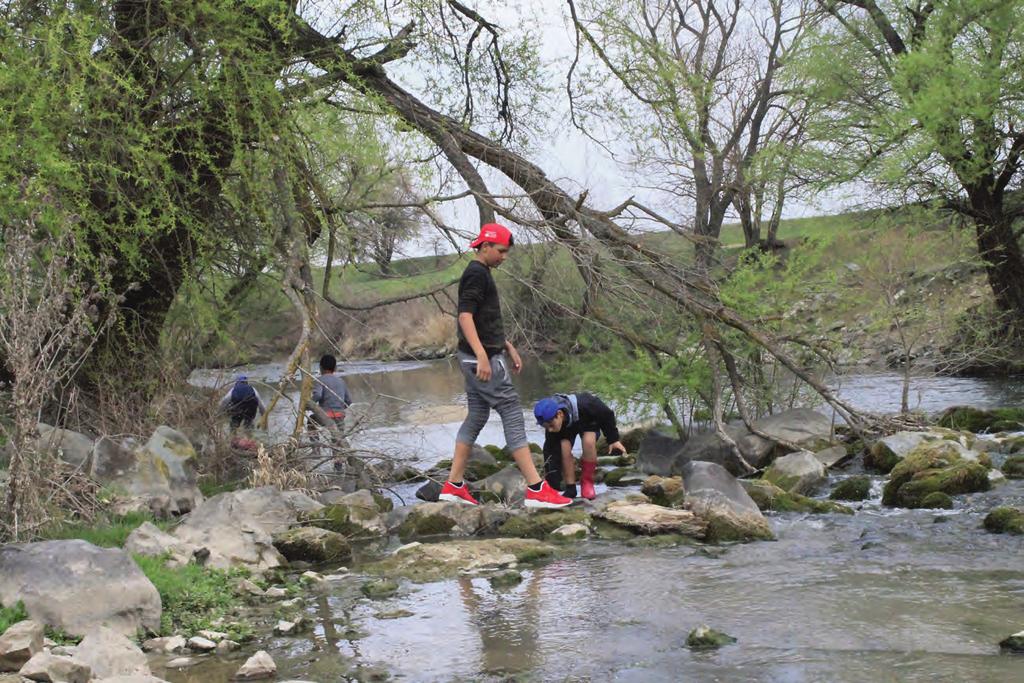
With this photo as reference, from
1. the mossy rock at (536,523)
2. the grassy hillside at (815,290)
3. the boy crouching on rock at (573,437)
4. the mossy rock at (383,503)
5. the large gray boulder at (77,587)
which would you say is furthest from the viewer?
the grassy hillside at (815,290)

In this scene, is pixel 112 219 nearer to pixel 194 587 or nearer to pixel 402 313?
pixel 194 587

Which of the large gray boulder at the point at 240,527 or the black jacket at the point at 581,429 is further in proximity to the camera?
the black jacket at the point at 581,429

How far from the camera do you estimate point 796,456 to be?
10898mm

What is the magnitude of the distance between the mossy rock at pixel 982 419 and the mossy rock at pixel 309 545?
8746 millimetres

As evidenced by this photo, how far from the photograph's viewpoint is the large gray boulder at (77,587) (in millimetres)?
5539

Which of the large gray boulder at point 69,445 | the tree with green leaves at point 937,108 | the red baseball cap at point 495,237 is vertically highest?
the tree with green leaves at point 937,108

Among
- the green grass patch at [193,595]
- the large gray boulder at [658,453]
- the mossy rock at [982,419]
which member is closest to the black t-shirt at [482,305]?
the green grass patch at [193,595]

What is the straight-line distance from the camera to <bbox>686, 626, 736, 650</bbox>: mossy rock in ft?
17.6

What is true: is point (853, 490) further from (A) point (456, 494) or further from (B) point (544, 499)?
(A) point (456, 494)

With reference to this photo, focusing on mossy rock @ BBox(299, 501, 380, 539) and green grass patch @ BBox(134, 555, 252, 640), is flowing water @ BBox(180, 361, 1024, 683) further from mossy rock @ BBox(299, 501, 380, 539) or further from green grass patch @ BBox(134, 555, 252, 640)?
mossy rock @ BBox(299, 501, 380, 539)

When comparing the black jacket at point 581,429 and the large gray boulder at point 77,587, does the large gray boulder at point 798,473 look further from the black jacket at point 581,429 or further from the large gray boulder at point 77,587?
the large gray boulder at point 77,587

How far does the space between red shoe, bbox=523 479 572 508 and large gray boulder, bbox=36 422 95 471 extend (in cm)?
347

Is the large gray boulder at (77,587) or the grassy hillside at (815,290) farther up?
the grassy hillside at (815,290)

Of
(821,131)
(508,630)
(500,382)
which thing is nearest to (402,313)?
(821,131)
